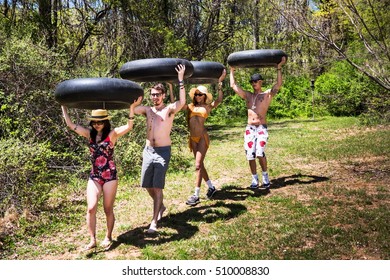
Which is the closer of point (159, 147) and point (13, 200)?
point (159, 147)

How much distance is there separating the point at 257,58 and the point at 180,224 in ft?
10.1

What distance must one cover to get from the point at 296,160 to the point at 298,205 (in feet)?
13.8

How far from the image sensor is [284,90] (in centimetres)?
2397

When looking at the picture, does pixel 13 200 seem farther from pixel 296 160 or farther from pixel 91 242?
pixel 296 160

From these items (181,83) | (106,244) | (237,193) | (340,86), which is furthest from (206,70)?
(340,86)

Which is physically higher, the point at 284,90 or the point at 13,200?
the point at 284,90

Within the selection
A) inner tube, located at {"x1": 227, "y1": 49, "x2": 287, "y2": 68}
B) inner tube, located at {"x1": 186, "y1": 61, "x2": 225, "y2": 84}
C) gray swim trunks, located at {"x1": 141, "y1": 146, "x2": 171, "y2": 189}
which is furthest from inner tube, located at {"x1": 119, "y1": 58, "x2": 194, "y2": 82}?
inner tube, located at {"x1": 227, "y1": 49, "x2": 287, "y2": 68}

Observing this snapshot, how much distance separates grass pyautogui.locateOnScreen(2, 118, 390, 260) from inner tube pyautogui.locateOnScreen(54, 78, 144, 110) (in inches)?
71.5

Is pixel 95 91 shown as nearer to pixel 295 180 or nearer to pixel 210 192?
pixel 210 192

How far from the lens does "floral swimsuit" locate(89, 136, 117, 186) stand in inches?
183

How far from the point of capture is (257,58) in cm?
664

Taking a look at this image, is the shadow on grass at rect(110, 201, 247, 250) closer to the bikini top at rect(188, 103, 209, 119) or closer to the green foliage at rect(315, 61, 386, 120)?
the bikini top at rect(188, 103, 209, 119)

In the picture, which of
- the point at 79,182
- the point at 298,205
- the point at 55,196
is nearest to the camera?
the point at 298,205

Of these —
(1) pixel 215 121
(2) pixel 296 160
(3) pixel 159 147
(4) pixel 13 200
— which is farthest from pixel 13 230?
(1) pixel 215 121
